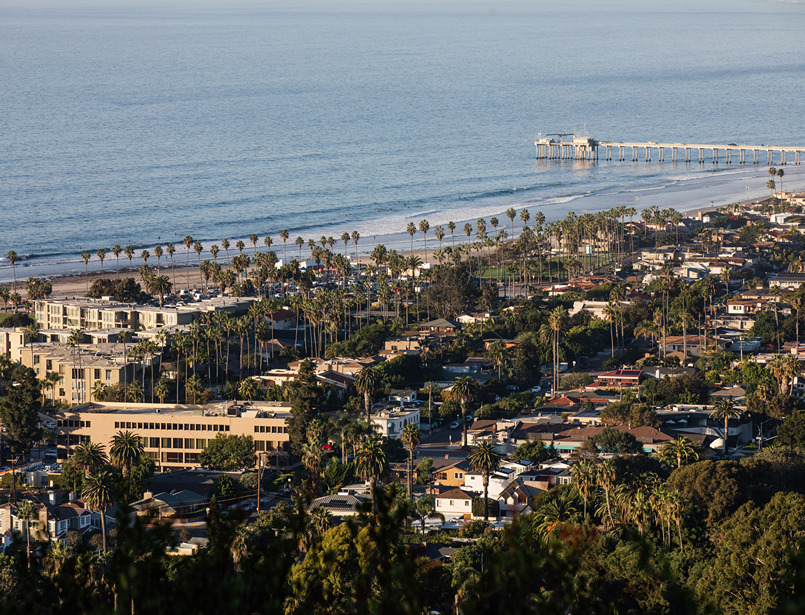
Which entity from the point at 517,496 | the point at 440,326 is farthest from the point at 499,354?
the point at 517,496

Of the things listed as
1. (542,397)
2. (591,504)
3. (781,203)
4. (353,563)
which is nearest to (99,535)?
(353,563)

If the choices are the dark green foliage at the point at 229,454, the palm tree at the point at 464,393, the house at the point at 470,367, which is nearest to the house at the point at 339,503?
the dark green foliage at the point at 229,454

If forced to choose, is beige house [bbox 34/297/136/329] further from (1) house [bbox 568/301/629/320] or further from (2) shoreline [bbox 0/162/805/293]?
(1) house [bbox 568/301/629/320]

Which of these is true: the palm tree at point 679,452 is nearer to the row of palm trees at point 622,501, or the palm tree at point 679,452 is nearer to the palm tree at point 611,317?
the row of palm trees at point 622,501

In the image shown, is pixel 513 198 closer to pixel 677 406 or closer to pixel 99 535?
pixel 677 406

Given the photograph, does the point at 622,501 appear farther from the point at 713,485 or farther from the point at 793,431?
the point at 793,431
